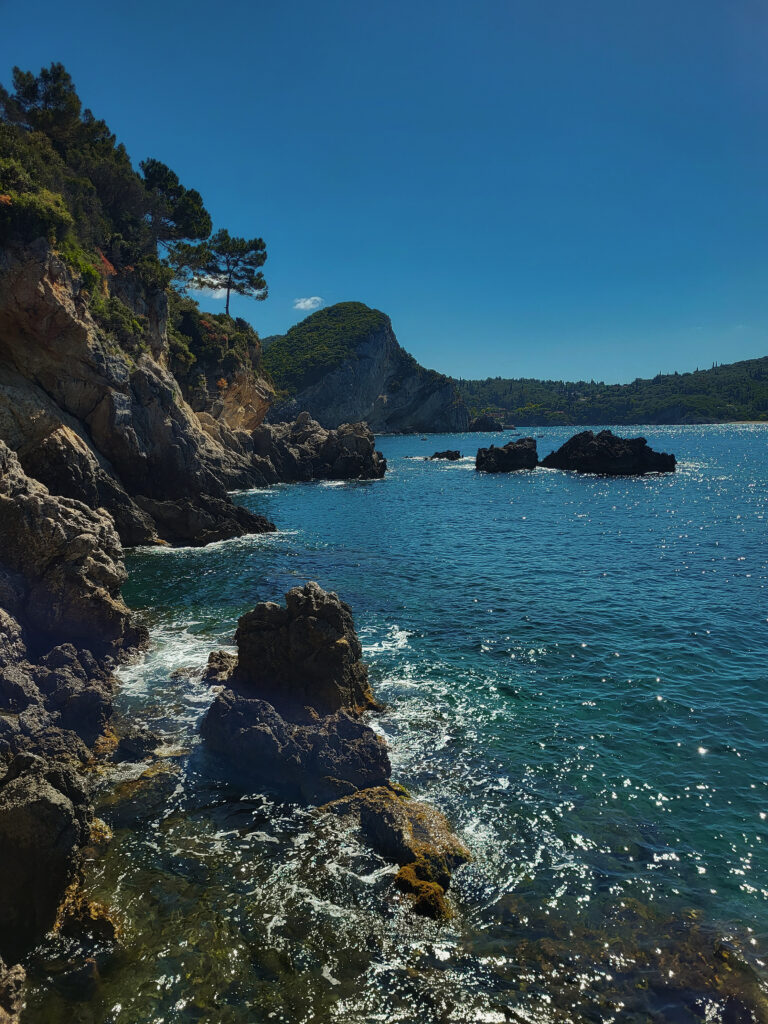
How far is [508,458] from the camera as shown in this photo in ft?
302

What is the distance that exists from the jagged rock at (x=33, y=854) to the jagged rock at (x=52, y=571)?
333 inches

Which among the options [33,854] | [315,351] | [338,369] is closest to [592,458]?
[33,854]

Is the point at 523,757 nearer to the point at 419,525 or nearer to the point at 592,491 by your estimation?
the point at 419,525

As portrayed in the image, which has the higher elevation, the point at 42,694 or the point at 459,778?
the point at 42,694

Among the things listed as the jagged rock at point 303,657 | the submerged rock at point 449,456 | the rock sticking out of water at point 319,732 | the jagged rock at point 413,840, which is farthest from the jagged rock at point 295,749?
the submerged rock at point 449,456

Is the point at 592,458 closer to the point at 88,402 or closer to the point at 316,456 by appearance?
the point at 316,456

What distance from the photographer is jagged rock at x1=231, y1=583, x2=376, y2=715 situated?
50.7ft

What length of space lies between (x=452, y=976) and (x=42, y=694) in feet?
39.5

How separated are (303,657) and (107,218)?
1963 inches

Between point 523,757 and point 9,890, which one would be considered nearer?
point 9,890

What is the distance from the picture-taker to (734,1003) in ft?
26.3

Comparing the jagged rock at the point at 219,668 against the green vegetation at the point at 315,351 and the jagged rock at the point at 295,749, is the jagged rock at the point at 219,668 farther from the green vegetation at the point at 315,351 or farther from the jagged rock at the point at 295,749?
the green vegetation at the point at 315,351

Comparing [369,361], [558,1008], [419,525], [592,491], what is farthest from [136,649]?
[369,361]

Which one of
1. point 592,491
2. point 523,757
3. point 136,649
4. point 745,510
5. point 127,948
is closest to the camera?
point 127,948
